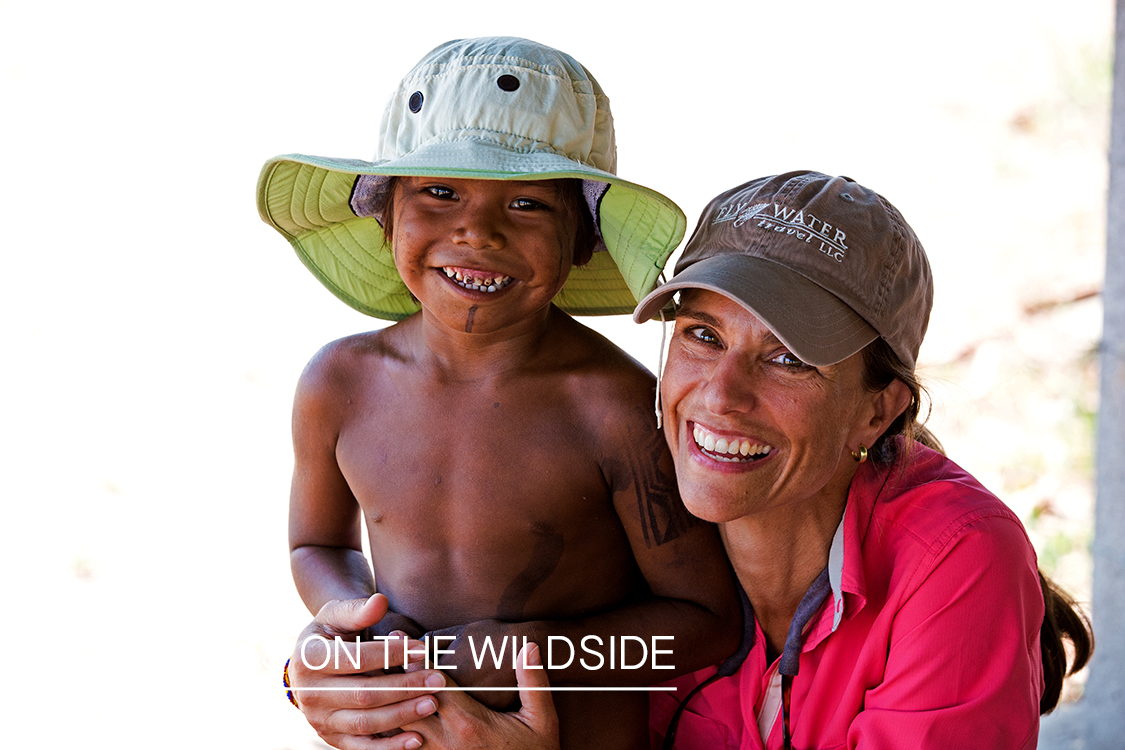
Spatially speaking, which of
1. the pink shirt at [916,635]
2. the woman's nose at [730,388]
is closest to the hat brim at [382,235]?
the woman's nose at [730,388]

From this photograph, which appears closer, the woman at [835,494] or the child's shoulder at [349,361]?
the woman at [835,494]

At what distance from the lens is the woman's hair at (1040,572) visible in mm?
1755

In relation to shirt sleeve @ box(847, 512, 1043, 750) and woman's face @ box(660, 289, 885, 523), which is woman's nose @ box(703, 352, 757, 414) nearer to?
woman's face @ box(660, 289, 885, 523)

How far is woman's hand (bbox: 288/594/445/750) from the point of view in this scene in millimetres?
1759

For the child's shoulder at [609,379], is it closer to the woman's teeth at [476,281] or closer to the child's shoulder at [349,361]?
the woman's teeth at [476,281]

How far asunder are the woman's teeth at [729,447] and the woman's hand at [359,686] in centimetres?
60

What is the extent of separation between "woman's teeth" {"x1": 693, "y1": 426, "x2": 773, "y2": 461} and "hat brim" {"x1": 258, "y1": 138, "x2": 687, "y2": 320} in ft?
0.92

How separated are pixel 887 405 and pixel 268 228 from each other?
139 inches

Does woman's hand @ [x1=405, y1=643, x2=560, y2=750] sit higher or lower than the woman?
lower

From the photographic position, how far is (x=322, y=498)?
2.15 metres

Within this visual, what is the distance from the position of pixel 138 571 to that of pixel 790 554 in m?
3.05

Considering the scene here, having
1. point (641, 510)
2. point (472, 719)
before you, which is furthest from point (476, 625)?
point (641, 510)

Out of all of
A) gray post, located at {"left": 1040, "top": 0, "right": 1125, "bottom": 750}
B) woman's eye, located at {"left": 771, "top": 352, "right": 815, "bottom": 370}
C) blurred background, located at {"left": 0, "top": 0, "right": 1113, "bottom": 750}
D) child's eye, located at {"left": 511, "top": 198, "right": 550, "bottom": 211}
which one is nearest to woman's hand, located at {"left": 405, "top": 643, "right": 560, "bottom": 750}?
woman's eye, located at {"left": 771, "top": 352, "right": 815, "bottom": 370}

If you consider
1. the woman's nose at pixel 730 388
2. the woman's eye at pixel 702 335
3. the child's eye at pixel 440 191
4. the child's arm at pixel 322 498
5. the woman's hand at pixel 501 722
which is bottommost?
the woman's hand at pixel 501 722
